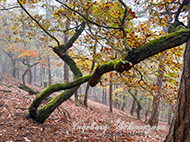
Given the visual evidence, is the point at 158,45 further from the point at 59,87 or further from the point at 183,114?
the point at 59,87

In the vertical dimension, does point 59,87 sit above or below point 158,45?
below

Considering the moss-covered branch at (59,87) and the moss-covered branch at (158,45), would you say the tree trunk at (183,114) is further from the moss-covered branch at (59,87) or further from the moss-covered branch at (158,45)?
the moss-covered branch at (59,87)

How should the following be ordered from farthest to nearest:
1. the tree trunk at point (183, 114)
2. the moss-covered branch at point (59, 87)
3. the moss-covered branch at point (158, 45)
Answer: the moss-covered branch at point (59, 87), the moss-covered branch at point (158, 45), the tree trunk at point (183, 114)

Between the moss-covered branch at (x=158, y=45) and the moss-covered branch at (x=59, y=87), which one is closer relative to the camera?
the moss-covered branch at (x=158, y=45)

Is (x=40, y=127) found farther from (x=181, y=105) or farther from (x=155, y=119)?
(x=155, y=119)

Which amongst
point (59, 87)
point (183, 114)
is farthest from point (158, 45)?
point (59, 87)

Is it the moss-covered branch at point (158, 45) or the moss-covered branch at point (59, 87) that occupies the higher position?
the moss-covered branch at point (158, 45)

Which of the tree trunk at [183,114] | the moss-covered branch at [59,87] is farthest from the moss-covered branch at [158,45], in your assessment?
the moss-covered branch at [59,87]

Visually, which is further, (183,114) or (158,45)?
(158,45)

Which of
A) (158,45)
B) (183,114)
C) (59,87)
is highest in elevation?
(158,45)

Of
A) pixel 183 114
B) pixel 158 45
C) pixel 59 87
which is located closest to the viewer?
pixel 183 114

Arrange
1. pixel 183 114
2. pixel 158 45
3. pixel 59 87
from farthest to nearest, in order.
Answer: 1. pixel 59 87
2. pixel 158 45
3. pixel 183 114

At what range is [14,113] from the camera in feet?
15.2

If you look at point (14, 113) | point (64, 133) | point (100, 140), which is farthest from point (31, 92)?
point (100, 140)
